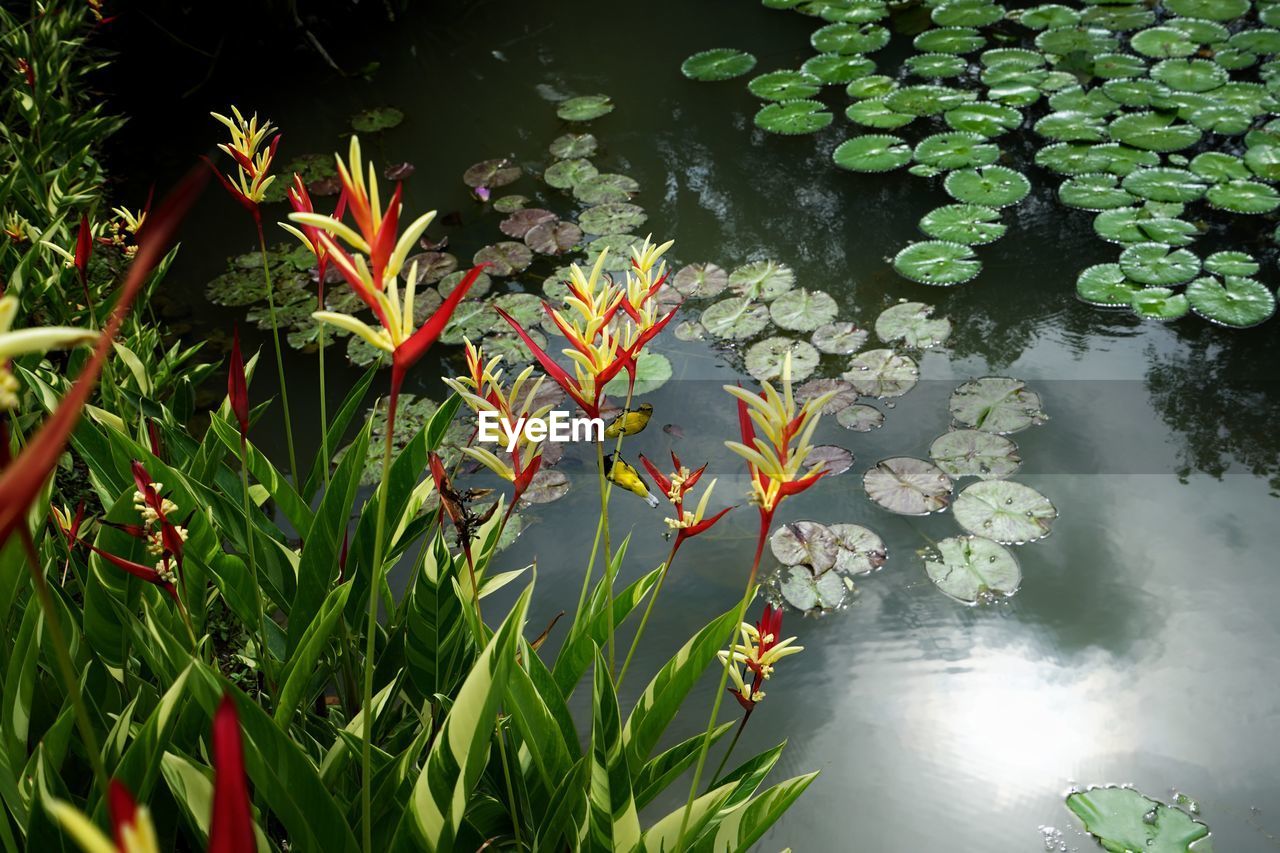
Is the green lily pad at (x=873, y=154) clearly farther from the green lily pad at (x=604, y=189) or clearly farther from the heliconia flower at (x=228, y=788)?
the heliconia flower at (x=228, y=788)

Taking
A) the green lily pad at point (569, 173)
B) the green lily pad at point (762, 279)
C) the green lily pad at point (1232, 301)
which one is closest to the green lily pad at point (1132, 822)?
the green lily pad at point (1232, 301)

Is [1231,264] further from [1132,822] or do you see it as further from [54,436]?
[54,436]

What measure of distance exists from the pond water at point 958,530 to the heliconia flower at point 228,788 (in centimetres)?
147

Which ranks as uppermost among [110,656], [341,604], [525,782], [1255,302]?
[341,604]

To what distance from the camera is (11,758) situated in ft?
2.89

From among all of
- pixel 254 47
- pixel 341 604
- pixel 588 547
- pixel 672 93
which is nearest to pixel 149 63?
pixel 254 47

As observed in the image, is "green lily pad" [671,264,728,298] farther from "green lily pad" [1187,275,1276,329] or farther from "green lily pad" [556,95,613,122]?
"green lily pad" [1187,275,1276,329]

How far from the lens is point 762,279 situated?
2760 millimetres

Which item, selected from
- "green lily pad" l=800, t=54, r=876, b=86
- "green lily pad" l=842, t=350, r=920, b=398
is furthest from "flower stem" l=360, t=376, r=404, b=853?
"green lily pad" l=800, t=54, r=876, b=86

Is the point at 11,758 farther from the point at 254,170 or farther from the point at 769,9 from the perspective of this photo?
the point at 769,9

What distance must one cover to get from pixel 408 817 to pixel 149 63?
4.17 m

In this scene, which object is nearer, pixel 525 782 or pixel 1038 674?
pixel 525 782

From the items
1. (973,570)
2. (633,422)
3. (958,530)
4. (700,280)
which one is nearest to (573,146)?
(700,280)

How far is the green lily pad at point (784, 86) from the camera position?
350cm
